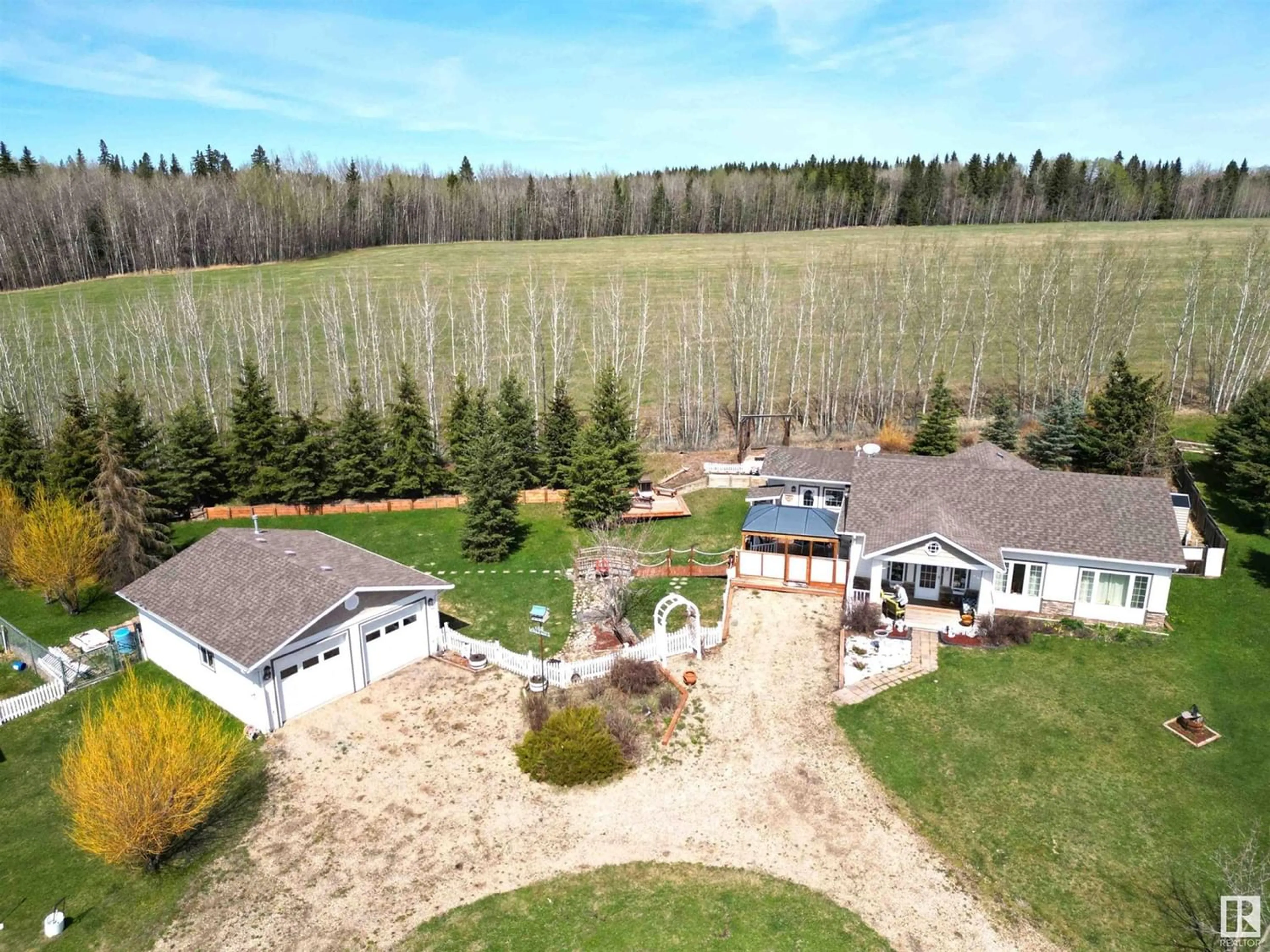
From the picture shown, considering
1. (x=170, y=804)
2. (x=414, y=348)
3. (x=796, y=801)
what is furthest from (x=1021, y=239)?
(x=170, y=804)

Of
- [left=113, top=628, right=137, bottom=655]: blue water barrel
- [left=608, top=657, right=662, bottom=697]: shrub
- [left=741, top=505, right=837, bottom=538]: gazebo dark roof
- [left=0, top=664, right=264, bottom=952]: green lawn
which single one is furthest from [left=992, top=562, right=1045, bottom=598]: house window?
[left=113, top=628, right=137, bottom=655]: blue water barrel

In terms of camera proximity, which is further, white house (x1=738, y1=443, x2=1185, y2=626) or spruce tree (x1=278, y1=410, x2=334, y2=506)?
spruce tree (x1=278, y1=410, x2=334, y2=506)

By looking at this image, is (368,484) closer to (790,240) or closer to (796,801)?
(796,801)

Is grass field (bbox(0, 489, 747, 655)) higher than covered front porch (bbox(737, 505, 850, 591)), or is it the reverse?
covered front porch (bbox(737, 505, 850, 591))

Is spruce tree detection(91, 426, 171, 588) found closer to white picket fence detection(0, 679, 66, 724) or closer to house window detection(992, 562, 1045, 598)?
white picket fence detection(0, 679, 66, 724)

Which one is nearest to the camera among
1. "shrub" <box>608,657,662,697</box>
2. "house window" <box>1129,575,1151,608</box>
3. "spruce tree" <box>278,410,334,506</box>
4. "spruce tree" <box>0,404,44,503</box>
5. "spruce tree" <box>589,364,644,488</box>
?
"shrub" <box>608,657,662,697</box>

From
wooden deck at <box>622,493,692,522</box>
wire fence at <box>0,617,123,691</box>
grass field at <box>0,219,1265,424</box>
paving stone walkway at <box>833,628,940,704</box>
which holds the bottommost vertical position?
wire fence at <box>0,617,123,691</box>

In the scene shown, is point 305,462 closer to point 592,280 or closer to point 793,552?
point 793,552
